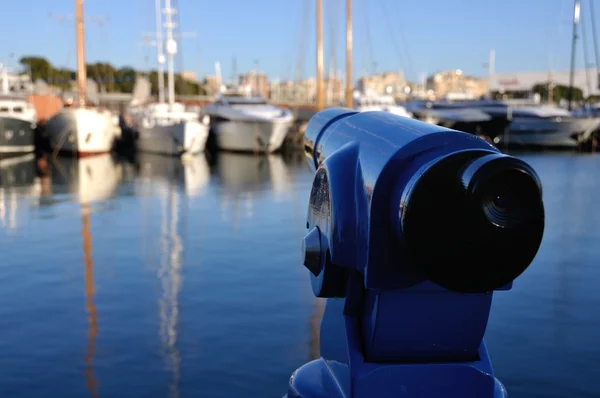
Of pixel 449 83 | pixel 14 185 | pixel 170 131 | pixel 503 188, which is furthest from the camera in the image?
pixel 449 83

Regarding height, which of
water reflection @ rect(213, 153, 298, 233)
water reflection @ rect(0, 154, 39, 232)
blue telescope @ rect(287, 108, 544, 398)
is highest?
blue telescope @ rect(287, 108, 544, 398)

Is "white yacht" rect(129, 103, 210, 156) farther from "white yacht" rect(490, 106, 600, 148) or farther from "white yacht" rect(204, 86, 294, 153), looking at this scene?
"white yacht" rect(490, 106, 600, 148)

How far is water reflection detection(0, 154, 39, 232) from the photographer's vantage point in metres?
14.5

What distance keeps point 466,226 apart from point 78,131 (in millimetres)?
33820

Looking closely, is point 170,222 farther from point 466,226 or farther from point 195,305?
point 466,226

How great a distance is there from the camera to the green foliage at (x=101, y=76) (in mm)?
81312

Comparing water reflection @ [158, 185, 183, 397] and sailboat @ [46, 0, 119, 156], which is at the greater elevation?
sailboat @ [46, 0, 119, 156]

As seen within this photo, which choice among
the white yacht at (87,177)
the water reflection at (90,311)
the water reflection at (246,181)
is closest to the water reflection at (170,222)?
the water reflection at (90,311)

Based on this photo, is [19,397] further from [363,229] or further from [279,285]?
[279,285]

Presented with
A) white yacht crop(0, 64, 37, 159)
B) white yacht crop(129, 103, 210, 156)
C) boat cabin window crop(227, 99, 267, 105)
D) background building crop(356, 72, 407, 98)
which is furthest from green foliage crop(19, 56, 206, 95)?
white yacht crop(0, 64, 37, 159)

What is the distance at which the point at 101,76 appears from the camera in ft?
271

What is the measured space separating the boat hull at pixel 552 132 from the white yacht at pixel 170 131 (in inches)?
Result: 738

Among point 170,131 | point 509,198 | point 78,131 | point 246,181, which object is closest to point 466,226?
point 509,198

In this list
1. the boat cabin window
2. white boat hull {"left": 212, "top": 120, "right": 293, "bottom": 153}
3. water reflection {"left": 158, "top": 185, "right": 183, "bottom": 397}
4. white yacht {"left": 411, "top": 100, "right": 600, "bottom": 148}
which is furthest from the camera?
white yacht {"left": 411, "top": 100, "right": 600, "bottom": 148}
